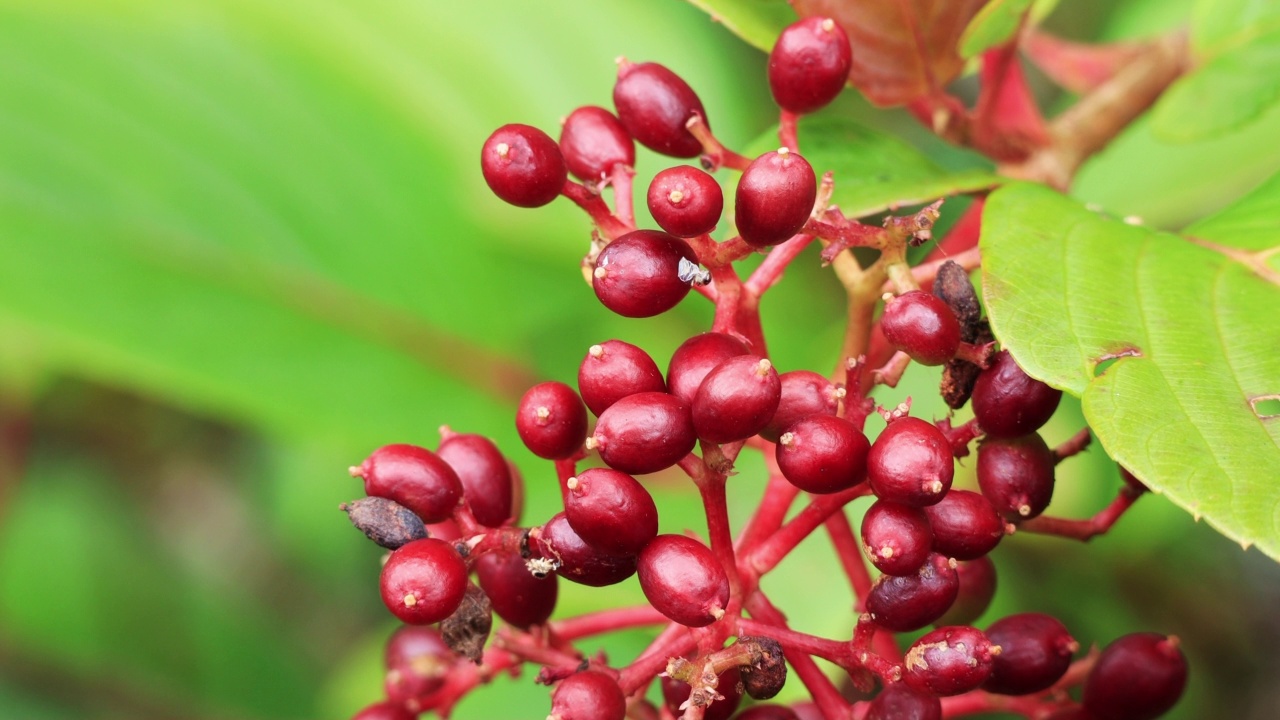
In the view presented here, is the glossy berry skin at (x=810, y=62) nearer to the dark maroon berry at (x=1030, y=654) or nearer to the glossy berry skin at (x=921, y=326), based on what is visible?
the glossy berry skin at (x=921, y=326)

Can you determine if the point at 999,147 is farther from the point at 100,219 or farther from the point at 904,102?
the point at 100,219

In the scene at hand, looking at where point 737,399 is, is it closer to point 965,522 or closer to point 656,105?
point 965,522

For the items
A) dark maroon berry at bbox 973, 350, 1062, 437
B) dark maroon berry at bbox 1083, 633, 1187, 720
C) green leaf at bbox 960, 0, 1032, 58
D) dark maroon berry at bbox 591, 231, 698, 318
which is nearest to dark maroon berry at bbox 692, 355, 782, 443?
dark maroon berry at bbox 591, 231, 698, 318

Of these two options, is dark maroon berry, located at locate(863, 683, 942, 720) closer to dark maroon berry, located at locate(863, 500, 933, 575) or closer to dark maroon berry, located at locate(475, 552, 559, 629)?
dark maroon berry, located at locate(863, 500, 933, 575)

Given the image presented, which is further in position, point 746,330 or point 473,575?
point 473,575

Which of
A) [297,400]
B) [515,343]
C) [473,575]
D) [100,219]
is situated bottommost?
[473,575]

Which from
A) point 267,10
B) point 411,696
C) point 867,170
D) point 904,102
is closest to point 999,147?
point 904,102

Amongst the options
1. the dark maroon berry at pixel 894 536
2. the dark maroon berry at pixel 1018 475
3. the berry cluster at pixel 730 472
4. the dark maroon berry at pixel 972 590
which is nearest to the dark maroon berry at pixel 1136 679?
the berry cluster at pixel 730 472
